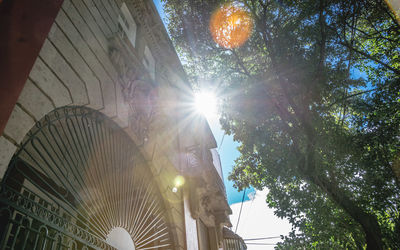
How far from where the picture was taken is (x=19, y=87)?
2.13m

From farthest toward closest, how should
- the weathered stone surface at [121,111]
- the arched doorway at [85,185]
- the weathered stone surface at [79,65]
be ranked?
the weathered stone surface at [121,111]
the weathered stone surface at [79,65]
the arched doorway at [85,185]

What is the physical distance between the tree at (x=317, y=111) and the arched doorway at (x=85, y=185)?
454cm

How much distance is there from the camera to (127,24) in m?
6.10

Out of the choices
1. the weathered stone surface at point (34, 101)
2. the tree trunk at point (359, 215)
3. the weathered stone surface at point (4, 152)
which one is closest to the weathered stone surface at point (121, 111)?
the weathered stone surface at point (34, 101)

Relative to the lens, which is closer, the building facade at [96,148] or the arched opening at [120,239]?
the building facade at [96,148]

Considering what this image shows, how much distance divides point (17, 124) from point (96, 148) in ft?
5.39

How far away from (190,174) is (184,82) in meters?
4.00

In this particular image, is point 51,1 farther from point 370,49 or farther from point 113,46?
point 370,49

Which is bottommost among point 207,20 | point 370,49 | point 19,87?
point 19,87

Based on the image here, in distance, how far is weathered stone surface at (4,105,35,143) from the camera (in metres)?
2.23

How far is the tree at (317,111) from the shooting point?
7.02 m

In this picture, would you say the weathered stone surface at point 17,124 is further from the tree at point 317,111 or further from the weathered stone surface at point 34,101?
the tree at point 317,111

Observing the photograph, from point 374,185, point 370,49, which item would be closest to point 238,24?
point 370,49

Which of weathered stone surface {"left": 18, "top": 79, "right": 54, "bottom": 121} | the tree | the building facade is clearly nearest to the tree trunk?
the tree
